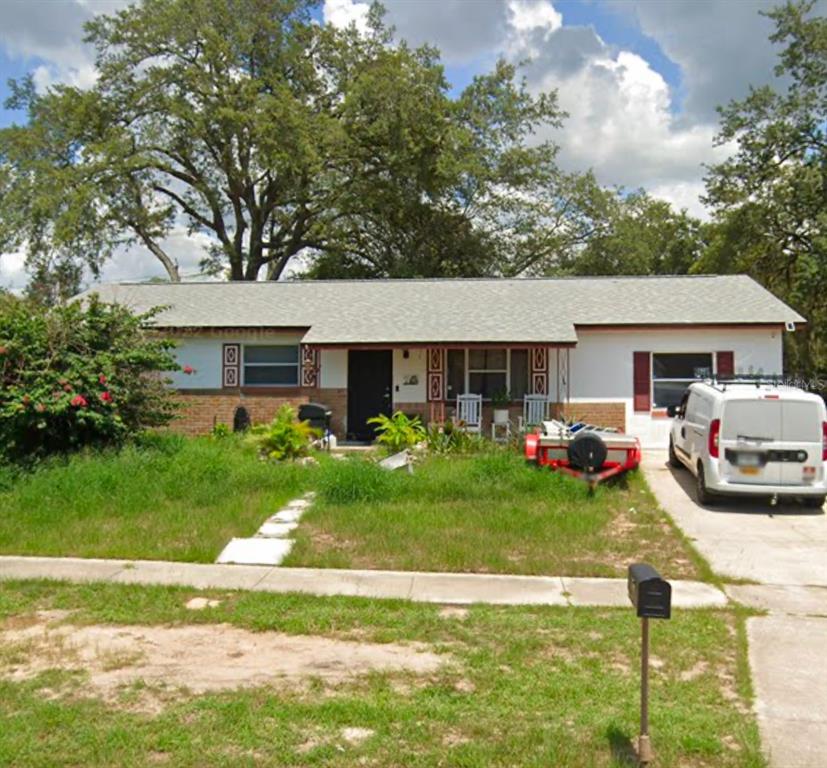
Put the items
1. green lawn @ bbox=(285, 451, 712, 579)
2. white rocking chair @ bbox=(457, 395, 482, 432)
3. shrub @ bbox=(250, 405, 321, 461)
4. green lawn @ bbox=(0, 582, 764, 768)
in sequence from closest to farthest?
green lawn @ bbox=(0, 582, 764, 768) → green lawn @ bbox=(285, 451, 712, 579) → shrub @ bbox=(250, 405, 321, 461) → white rocking chair @ bbox=(457, 395, 482, 432)

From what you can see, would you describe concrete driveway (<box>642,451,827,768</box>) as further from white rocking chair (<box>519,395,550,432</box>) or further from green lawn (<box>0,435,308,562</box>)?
green lawn (<box>0,435,308,562</box>)

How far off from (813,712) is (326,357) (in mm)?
14534

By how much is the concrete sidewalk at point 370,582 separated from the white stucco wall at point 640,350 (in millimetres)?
10188

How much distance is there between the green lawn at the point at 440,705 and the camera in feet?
12.8

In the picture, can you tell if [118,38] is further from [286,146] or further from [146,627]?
[146,627]

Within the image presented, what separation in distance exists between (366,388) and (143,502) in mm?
8487

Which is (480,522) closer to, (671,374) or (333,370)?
(333,370)

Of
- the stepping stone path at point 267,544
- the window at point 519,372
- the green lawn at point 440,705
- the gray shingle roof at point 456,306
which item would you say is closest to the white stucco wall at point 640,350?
the gray shingle roof at point 456,306

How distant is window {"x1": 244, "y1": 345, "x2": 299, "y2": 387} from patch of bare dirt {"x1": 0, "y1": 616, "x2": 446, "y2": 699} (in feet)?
41.1

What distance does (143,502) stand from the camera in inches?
400

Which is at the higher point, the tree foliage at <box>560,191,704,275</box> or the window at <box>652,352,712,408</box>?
the tree foliage at <box>560,191,704,275</box>

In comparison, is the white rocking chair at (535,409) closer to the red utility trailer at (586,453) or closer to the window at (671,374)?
the window at (671,374)

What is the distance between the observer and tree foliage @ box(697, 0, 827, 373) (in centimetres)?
2595

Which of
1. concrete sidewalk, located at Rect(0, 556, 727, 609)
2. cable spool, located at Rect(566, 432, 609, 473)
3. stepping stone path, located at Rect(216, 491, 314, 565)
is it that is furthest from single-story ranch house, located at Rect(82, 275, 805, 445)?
concrete sidewalk, located at Rect(0, 556, 727, 609)
